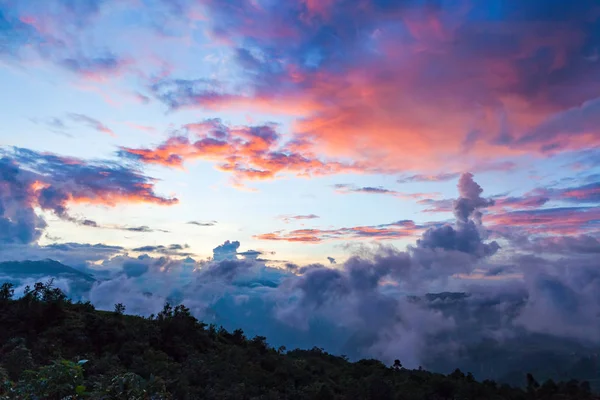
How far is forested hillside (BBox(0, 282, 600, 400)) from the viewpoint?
22594 mm

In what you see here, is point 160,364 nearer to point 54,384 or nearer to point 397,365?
point 54,384

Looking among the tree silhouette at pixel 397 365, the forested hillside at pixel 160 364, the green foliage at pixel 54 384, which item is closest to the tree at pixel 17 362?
the forested hillside at pixel 160 364

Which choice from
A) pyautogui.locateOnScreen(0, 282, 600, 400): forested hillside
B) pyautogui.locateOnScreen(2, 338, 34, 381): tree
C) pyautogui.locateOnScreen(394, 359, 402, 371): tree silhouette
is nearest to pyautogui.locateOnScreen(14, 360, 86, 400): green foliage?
pyautogui.locateOnScreen(0, 282, 600, 400): forested hillside

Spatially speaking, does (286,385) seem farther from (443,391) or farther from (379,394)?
(443,391)

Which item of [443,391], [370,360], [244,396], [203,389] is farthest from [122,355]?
[370,360]

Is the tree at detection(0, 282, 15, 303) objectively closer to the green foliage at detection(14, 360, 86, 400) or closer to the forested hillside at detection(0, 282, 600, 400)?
the forested hillside at detection(0, 282, 600, 400)

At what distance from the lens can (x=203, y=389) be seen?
28812 mm

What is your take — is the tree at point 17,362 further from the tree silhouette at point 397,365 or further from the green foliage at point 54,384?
the tree silhouette at point 397,365

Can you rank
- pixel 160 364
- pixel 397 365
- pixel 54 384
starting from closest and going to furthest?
pixel 54 384 → pixel 160 364 → pixel 397 365

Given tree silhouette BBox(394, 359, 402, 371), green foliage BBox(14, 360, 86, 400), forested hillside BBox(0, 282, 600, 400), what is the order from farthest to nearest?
1. tree silhouette BBox(394, 359, 402, 371)
2. forested hillside BBox(0, 282, 600, 400)
3. green foliage BBox(14, 360, 86, 400)

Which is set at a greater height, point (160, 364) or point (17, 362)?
point (17, 362)

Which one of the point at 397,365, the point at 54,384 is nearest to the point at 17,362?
the point at 54,384

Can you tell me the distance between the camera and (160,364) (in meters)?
31.9

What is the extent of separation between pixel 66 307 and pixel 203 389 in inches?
845
